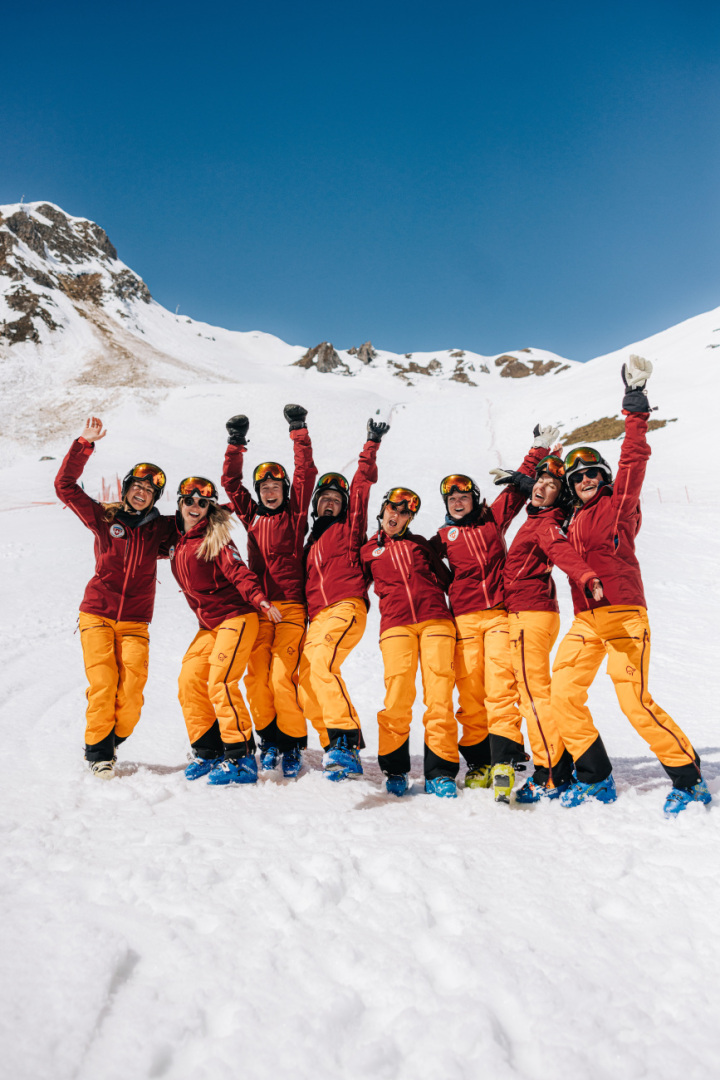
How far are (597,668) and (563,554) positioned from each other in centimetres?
77

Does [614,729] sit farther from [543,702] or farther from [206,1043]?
[206,1043]

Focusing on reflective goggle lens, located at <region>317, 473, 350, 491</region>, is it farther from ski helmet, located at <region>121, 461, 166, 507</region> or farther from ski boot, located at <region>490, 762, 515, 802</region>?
ski boot, located at <region>490, 762, 515, 802</region>

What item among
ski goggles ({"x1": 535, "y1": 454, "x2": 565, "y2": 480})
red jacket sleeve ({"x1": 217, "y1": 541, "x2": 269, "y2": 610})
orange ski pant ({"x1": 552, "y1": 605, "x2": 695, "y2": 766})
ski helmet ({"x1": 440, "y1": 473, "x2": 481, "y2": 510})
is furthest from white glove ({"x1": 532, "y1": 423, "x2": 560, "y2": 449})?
red jacket sleeve ({"x1": 217, "y1": 541, "x2": 269, "y2": 610})

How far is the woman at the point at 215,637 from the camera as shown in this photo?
4.25 metres

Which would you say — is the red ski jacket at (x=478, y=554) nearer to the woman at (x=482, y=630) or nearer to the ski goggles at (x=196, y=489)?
the woman at (x=482, y=630)

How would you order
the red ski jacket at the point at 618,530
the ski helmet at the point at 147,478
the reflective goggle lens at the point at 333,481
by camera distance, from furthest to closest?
the reflective goggle lens at the point at 333,481 → the ski helmet at the point at 147,478 → the red ski jacket at the point at 618,530

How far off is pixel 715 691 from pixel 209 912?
223 inches

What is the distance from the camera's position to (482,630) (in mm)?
4289

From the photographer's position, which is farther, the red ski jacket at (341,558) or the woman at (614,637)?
the red ski jacket at (341,558)

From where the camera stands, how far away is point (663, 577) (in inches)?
423

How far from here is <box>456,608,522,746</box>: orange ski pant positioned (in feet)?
Result: 13.2

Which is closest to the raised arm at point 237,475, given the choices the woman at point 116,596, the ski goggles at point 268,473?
the ski goggles at point 268,473

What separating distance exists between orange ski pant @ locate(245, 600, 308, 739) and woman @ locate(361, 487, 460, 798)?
763 mm

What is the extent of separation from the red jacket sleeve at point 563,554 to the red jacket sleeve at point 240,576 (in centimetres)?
208
